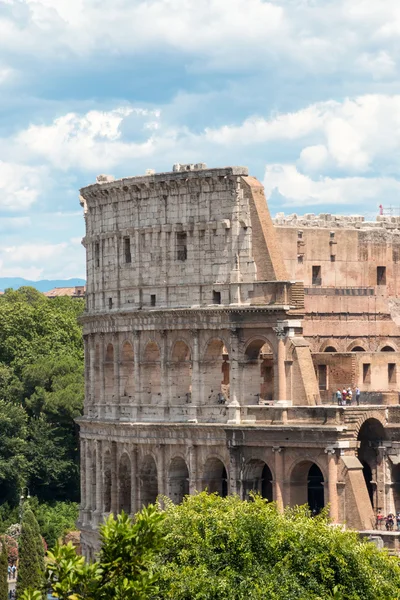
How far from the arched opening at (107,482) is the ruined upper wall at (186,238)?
8295mm

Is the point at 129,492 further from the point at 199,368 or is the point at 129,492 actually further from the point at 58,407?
the point at 58,407

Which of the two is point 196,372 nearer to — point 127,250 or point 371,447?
point 127,250

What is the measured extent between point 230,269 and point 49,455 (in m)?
40.0

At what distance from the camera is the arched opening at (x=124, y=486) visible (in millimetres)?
104000

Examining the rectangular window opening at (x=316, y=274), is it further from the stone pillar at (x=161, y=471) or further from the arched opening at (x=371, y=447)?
the stone pillar at (x=161, y=471)

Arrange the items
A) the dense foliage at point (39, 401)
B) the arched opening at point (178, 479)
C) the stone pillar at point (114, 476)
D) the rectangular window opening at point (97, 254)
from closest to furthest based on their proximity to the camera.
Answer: the arched opening at point (178, 479), the stone pillar at point (114, 476), the rectangular window opening at point (97, 254), the dense foliage at point (39, 401)

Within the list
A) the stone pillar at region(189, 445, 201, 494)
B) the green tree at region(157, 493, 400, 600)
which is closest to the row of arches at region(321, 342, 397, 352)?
the stone pillar at region(189, 445, 201, 494)

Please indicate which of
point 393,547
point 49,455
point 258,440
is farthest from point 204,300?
point 49,455

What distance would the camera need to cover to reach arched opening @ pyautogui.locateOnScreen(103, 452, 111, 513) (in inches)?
4154

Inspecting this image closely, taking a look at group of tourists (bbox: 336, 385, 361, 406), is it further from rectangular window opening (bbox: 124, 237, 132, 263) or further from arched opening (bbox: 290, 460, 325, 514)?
rectangular window opening (bbox: 124, 237, 132, 263)

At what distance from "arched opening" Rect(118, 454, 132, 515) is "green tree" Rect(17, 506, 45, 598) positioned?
193 inches

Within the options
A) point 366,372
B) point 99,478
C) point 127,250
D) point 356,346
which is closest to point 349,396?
point 366,372

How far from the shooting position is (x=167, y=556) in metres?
76.4

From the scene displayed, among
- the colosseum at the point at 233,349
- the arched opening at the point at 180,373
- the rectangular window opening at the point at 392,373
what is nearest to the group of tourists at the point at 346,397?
Answer: the colosseum at the point at 233,349
